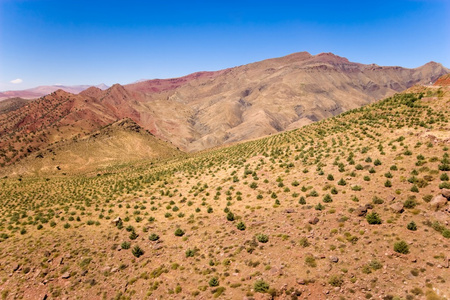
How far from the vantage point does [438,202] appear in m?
15.6

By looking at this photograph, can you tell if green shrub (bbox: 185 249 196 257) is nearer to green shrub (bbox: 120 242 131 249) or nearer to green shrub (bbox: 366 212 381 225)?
green shrub (bbox: 120 242 131 249)

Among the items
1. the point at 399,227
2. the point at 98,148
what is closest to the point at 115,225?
the point at 399,227

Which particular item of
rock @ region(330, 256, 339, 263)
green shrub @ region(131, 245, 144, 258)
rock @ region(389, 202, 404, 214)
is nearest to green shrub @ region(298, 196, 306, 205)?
rock @ region(389, 202, 404, 214)

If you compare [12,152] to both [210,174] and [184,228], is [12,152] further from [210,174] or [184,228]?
[184,228]

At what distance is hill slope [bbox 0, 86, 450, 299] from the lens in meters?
12.8

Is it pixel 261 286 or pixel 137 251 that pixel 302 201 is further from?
pixel 137 251

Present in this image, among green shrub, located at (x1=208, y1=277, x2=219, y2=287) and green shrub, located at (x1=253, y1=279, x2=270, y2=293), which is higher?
green shrub, located at (x1=253, y1=279, x2=270, y2=293)

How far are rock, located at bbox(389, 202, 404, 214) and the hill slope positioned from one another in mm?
61

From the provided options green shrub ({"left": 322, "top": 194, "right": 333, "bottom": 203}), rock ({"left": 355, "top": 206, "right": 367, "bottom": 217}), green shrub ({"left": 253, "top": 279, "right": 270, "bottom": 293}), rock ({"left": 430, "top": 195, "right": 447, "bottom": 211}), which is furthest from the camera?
green shrub ({"left": 322, "top": 194, "right": 333, "bottom": 203})

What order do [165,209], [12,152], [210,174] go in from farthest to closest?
1. [12,152]
2. [210,174]
3. [165,209]

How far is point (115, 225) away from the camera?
81.6ft

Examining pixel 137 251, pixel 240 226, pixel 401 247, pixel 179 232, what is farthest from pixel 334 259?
pixel 137 251

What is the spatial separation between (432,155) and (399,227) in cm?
1203

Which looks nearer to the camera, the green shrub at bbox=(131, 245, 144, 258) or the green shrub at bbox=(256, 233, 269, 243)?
the green shrub at bbox=(256, 233, 269, 243)
